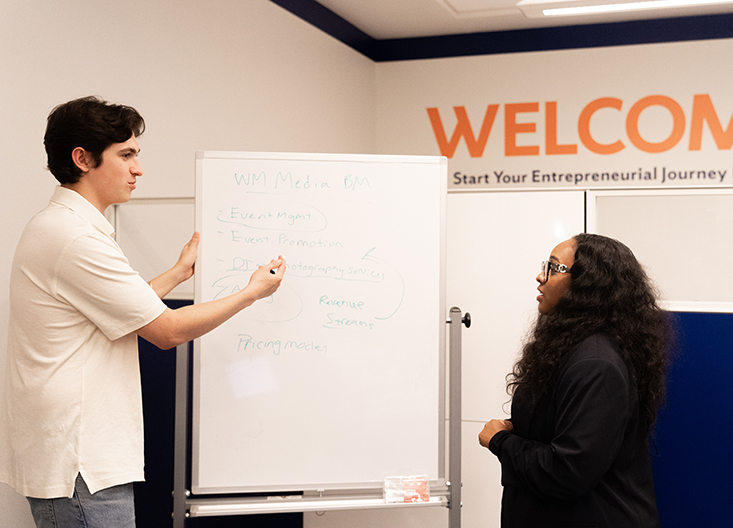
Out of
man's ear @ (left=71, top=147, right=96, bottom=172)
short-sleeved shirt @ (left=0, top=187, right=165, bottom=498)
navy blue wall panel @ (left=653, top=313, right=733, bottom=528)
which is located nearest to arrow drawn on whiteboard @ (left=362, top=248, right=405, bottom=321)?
short-sleeved shirt @ (left=0, top=187, right=165, bottom=498)

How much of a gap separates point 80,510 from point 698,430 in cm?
205

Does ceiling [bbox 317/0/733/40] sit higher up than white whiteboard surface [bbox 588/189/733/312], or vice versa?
ceiling [bbox 317/0/733/40]

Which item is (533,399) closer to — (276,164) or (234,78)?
(276,164)

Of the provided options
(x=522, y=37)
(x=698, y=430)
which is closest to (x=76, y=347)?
(x=698, y=430)

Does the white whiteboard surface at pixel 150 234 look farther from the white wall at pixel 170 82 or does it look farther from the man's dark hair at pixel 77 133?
the man's dark hair at pixel 77 133

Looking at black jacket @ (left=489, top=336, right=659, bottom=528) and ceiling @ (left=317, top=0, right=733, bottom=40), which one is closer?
black jacket @ (left=489, top=336, right=659, bottom=528)

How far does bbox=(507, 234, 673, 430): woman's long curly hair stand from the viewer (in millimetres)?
1545

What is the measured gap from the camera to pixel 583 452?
4.69ft

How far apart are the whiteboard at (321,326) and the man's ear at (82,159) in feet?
1.49

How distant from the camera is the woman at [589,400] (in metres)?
1.45

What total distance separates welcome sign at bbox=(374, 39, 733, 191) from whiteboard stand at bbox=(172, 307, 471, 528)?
2.86 meters

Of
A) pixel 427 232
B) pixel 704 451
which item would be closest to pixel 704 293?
pixel 704 451

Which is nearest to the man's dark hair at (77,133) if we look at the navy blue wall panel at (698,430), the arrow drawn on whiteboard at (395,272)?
the arrow drawn on whiteboard at (395,272)

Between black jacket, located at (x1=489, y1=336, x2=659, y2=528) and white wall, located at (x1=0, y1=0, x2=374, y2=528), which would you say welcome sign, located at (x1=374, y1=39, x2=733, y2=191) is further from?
black jacket, located at (x1=489, y1=336, x2=659, y2=528)
